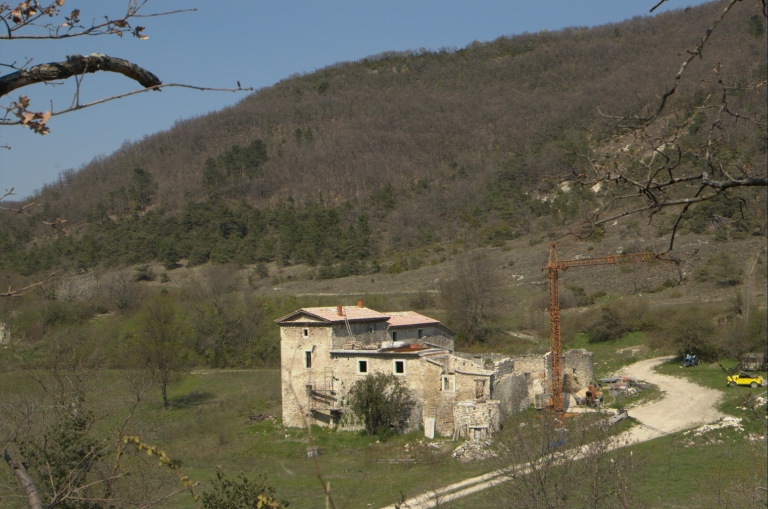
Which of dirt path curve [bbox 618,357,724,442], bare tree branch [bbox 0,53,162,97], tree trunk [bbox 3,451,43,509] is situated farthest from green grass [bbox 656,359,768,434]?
bare tree branch [bbox 0,53,162,97]

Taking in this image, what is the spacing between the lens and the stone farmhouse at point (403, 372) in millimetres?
24047

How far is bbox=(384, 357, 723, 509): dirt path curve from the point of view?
679 inches

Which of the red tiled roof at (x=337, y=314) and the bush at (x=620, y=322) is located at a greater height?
the red tiled roof at (x=337, y=314)

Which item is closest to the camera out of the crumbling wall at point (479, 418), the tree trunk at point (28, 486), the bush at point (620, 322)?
the tree trunk at point (28, 486)

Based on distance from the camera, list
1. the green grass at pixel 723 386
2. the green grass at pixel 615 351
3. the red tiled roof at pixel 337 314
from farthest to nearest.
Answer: the green grass at pixel 615 351, the red tiled roof at pixel 337 314, the green grass at pixel 723 386

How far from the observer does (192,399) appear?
108 ft

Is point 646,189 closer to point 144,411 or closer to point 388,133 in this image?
point 144,411

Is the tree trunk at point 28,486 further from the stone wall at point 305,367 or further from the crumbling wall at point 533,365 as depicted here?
the crumbling wall at point 533,365

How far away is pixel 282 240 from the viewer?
72875mm

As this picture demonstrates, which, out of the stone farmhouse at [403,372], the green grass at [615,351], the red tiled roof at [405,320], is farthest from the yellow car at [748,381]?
the red tiled roof at [405,320]

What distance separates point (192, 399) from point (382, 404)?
1248 cm

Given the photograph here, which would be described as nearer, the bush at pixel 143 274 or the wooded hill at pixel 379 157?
the bush at pixel 143 274

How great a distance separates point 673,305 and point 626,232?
13.0 metres

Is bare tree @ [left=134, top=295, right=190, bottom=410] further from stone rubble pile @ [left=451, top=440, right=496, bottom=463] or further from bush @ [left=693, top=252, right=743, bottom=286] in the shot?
bush @ [left=693, top=252, right=743, bottom=286]
